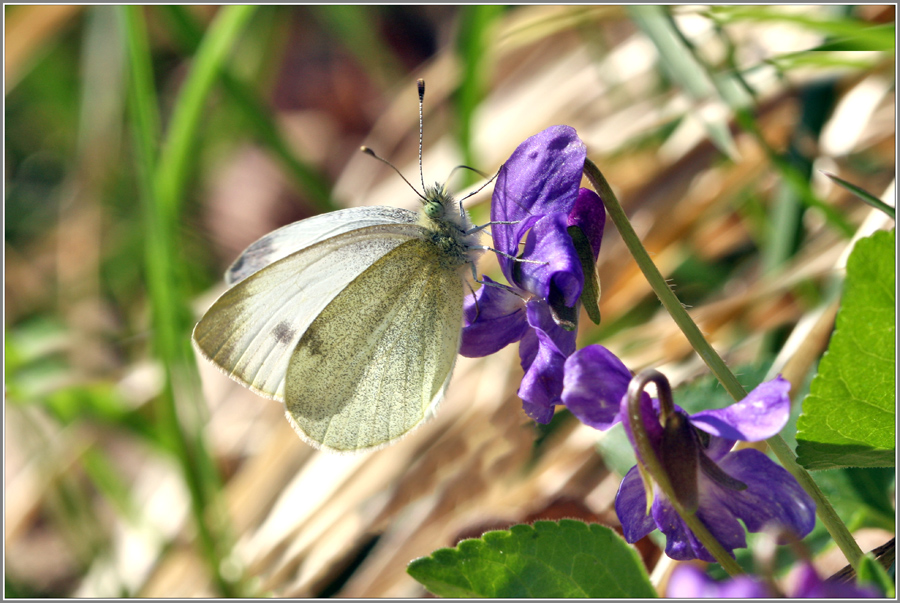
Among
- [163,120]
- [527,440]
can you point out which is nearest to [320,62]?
[163,120]

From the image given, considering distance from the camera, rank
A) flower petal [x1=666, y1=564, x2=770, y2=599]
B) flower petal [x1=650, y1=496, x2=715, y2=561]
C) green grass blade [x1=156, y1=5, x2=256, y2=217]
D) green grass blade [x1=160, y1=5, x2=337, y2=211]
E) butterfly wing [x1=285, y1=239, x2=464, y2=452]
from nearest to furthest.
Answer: flower petal [x1=666, y1=564, x2=770, y2=599]
flower petal [x1=650, y1=496, x2=715, y2=561]
butterfly wing [x1=285, y1=239, x2=464, y2=452]
green grass blade [x1=156, y1=5, x2=256, y2=217]
green grass blade [x1=160, y1=5, x2=337, y2=211]

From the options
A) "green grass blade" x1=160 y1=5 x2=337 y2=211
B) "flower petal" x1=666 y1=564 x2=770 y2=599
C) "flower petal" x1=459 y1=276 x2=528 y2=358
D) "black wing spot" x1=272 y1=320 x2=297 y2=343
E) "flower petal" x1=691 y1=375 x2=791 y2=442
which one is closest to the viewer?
"flower petal" x1=666 y1=564 x2=770 y2=599

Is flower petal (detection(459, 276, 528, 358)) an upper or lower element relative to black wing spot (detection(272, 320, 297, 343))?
lower

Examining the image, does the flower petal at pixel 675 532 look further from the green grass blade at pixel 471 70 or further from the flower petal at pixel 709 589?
the green grass blade at pixel 471 70

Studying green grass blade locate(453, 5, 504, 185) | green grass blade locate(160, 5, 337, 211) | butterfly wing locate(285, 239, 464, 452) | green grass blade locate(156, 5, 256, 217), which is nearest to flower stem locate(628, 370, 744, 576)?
butterfly wing locate(285, 239, 464, 452)

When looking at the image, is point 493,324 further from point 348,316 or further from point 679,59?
point 679,59

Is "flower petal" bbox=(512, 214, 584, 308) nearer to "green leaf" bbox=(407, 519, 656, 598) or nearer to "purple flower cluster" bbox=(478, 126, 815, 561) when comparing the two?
"purple flower cluster" bbox=(478, 126, 815, 561)

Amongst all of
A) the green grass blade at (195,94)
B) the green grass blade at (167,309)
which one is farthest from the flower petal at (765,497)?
the green grass blade at (195,94)

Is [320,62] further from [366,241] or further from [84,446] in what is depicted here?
[366,241]
